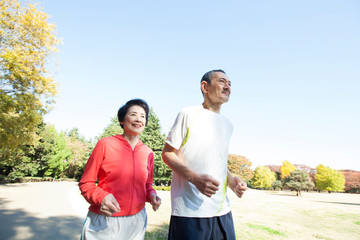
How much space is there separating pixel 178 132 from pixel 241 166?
170ft

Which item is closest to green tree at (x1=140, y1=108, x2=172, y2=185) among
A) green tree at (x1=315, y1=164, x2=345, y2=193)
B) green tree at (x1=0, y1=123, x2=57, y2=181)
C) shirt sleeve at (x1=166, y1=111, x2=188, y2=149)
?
green tree at (x1=0, y1=123, x2=57, y2=181)

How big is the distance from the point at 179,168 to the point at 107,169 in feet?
2.50

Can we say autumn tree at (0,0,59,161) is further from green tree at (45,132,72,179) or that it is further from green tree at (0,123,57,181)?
green tree at (45,132,72,179)

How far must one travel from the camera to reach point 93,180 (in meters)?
1.71

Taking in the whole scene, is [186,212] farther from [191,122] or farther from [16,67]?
[16,67]

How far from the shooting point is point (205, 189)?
1.27 metres

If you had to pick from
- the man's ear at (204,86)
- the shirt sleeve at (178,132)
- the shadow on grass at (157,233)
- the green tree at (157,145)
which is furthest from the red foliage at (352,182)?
the shirt sleeve at (178,132)

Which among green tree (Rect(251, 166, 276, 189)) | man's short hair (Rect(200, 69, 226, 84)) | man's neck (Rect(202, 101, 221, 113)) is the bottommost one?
green tree (Rect(251, 166, 276, 189))

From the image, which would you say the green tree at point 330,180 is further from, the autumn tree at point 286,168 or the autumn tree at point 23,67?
the autumn tree at point 23,67

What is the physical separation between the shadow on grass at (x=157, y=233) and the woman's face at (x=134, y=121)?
3533 millimetres

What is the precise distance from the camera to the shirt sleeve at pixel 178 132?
59.4 inches

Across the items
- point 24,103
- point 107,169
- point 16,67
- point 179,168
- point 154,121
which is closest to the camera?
point 179,168

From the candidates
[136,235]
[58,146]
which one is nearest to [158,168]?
[58,146]

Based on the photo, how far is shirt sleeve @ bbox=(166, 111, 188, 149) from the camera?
4.95 feet
